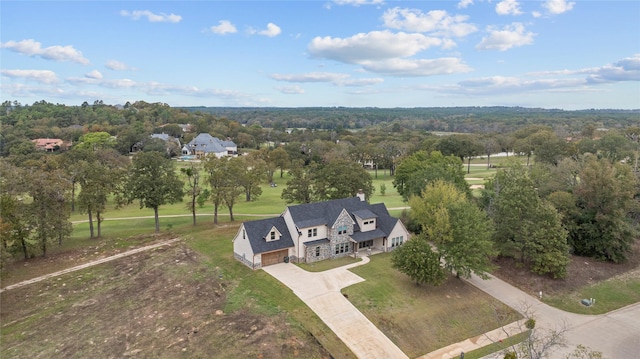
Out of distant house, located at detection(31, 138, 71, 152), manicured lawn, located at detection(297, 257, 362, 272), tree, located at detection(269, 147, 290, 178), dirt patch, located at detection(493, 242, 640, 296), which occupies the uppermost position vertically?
distant house, located at detection(31, 138, 71, 152)

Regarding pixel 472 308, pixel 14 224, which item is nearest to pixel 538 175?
pixel 472 308

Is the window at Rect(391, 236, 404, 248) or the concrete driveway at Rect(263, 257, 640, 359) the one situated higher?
the window at Rect(391, 236, 404, 248)

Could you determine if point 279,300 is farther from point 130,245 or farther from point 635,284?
point 635,284

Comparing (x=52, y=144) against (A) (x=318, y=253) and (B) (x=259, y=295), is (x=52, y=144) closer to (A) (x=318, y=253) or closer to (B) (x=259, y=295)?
(A) (x=318, y=253)

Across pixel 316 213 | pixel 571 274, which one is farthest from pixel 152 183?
pixel 571 274

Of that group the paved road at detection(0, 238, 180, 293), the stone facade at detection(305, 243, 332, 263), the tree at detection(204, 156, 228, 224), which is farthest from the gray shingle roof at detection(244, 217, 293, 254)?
the tree at detection(204, 156, 228, 224)

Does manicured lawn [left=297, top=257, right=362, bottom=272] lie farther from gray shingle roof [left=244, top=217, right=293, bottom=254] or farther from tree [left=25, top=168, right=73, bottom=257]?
tree [left=25, top=168, right=73, bottom=257]
